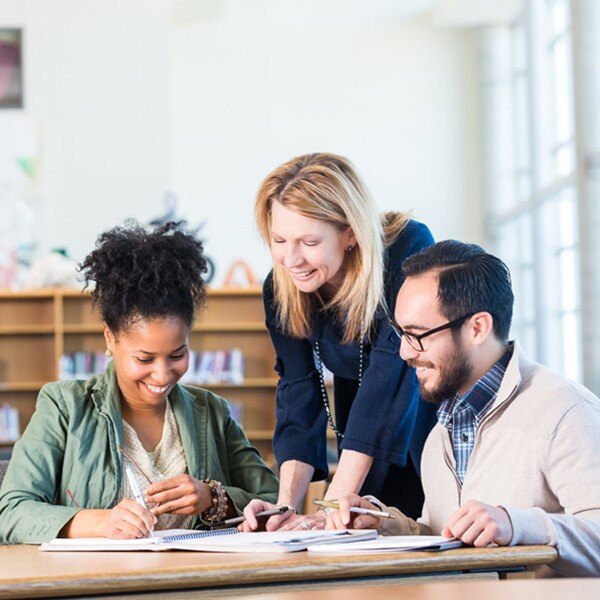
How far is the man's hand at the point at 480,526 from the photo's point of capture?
1.74 metres

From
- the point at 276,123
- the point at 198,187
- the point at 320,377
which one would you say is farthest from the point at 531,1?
the point at 320,377

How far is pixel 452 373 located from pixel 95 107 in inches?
304

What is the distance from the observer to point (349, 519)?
205 centimetres

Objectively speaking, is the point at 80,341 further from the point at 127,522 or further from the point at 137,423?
the point at 127,522

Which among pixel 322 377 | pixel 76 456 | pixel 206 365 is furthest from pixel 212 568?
pixel 206 365

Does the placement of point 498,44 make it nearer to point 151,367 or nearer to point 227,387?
point 227,387

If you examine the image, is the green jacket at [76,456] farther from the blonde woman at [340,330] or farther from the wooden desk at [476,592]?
the wooden desk at [476,592]

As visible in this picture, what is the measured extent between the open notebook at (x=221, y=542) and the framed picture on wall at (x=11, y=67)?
8.03 meters

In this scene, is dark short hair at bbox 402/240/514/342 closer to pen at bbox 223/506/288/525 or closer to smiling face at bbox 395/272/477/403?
smiling face at bbox 395/272/477/403

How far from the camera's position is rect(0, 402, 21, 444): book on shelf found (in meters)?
7.83

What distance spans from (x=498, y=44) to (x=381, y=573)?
10082 millimetres

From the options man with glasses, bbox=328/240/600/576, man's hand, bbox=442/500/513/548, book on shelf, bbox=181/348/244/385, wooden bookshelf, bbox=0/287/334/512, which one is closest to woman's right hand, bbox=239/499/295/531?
man with glasses, bbox=328/240/600/576

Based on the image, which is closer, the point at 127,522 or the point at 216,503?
the point at 127,522

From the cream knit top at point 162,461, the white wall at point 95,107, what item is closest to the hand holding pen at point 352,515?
the cream knit top at point 162,461
